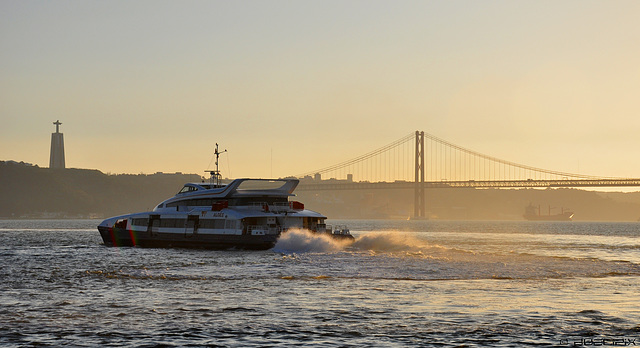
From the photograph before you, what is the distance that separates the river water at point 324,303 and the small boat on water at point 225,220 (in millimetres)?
10463

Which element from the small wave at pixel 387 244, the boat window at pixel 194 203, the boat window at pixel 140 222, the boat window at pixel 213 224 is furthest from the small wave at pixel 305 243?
the boat window at pixel 140 222

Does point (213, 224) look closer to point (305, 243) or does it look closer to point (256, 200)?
point (256, 200)

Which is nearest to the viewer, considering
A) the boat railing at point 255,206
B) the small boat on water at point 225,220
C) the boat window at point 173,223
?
the small boat on water at point 225,220

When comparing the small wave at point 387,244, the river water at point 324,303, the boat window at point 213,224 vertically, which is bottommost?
the river water at point 324,303

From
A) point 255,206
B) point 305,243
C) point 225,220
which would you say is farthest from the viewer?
point 255,206

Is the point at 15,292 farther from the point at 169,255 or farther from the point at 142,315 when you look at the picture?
the point at 169,255

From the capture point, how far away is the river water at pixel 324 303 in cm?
1875

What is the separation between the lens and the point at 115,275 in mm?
34188

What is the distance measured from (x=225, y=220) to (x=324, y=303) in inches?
1193

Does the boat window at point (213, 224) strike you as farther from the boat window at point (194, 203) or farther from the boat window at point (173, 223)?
the boat window at point (173, 223)

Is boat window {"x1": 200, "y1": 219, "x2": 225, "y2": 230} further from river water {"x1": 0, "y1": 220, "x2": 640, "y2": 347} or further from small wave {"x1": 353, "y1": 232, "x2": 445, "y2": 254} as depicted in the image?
river water {"x1": 0, "y1": 220, "x2": 640, "y2": 347}

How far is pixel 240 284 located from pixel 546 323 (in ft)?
44.5

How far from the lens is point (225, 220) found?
54.0 m

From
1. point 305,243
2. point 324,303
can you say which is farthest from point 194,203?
point 324,303
